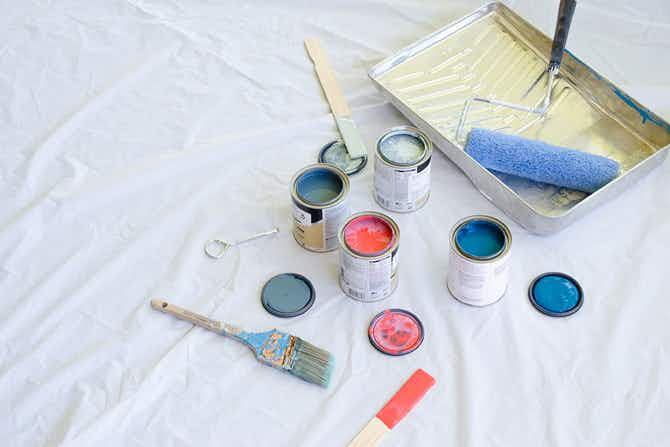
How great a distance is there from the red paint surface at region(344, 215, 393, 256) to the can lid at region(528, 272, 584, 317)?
221 mm

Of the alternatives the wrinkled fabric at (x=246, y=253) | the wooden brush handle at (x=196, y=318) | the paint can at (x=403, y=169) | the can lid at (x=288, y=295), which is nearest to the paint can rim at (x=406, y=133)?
the paint can at (x=403, y=169)

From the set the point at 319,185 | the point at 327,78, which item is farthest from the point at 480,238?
the point at 327,78

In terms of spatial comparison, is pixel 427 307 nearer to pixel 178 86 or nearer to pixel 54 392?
pixel 54 392

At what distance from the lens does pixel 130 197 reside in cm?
123

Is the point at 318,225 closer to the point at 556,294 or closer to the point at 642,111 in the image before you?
the point at 556,294

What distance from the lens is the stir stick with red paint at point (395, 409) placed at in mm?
933

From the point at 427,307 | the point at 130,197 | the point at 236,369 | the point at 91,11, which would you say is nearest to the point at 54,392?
the point at 236,369

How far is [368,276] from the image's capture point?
1032mm

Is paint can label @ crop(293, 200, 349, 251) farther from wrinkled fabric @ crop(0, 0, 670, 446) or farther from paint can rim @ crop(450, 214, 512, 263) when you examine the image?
paint can rim @ crop(450, 214, 512, 263)

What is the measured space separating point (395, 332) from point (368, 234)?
0.14 metres

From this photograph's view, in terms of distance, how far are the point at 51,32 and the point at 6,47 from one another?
90 millimetres

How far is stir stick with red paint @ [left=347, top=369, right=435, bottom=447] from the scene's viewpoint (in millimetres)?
933

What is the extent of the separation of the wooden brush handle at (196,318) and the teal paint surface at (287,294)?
69 mm

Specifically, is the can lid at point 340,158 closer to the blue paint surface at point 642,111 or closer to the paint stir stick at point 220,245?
the paint stir stick at point 220,245
